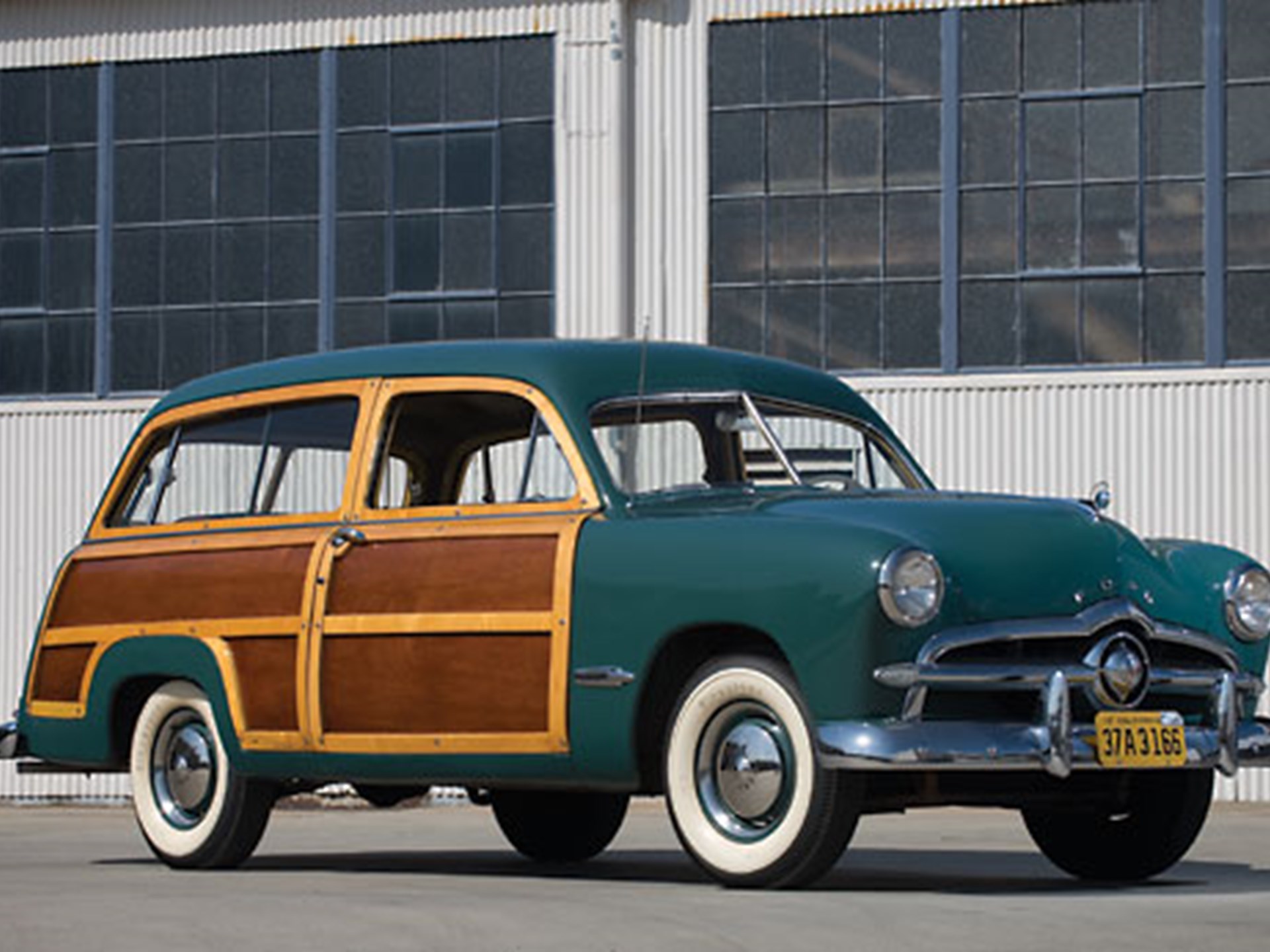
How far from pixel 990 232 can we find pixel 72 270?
7.93 metres

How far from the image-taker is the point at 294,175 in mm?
24438

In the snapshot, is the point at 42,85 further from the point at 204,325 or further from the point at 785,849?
the point at 785,849

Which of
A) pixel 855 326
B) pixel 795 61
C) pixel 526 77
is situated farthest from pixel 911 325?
pixel 526 77

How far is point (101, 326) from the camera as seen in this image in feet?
82.3

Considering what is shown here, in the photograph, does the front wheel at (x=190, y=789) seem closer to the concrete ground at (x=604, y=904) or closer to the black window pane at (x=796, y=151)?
the concrete ground at (x=604, y=904)

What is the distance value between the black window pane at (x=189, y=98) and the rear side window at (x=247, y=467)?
1298 cm

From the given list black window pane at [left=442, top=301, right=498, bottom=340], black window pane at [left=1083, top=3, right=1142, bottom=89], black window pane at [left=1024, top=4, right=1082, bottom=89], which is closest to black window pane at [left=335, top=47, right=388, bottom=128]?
black window pane at [left=442, top=301, right=498, bottom=340]

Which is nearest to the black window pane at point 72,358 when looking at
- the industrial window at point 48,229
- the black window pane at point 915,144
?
the industrial window at point 48,229

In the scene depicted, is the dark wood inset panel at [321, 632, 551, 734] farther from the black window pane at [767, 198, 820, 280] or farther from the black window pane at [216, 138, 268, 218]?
the black window pane at [216, 138, 268, 218]

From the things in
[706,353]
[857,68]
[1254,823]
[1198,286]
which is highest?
[857,68]

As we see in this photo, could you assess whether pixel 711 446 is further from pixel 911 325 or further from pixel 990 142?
pixel 990 142

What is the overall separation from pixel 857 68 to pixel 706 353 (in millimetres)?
12272

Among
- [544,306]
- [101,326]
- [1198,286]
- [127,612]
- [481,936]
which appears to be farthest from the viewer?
[101,326]

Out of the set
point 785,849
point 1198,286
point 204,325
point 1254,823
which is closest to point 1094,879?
point 785,849
